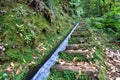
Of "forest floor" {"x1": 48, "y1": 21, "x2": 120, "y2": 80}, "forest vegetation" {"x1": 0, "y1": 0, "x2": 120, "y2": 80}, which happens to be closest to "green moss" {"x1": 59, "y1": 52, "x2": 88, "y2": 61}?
"forest floor" {"x1": 48, "y1": 21, "x2": 120, "y2": 80}

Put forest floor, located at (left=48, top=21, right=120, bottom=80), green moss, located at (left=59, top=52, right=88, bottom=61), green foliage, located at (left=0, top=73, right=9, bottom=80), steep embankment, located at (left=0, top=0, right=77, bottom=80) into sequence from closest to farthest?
green foliage, located at (left=0, top=73, right=9, bottom=80)
forest floor, located at (left=48, top=21, right=120, bottom=80)
steep embankment, located at (left=0, top=0, right=77, bottom=80)
green moss, located at (left=59, top=52, right=88, bottom=61)

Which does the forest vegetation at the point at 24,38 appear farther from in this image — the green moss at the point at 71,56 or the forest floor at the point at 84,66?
the green moss at the point at 71,56

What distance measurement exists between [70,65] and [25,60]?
1.04 metres

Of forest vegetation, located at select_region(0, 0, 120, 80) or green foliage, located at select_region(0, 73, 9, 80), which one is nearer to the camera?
green foliage, located at select_region(0, 73, 9, 80)

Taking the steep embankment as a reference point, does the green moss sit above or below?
below

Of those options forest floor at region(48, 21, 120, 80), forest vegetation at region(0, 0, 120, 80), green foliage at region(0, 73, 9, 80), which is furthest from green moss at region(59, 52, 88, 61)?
green foliage at region(0, 73, 9, 80)

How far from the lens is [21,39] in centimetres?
507

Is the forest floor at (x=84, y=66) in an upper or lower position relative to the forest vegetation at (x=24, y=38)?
lower

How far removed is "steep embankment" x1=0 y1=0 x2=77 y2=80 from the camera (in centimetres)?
438

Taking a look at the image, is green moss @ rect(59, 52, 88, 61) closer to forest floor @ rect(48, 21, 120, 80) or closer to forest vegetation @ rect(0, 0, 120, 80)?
forest floor @ rect(48, 21, 120, 80)

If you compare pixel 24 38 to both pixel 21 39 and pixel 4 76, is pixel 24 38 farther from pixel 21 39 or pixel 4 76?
pixel 4 76

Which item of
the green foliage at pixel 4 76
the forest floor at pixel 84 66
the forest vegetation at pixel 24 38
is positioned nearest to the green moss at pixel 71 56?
the forest floor at pixel 84 66

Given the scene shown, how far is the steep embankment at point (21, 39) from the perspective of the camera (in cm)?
438

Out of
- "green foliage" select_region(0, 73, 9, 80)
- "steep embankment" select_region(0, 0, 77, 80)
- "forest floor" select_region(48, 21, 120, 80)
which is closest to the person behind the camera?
"green foliage" select_region(0, 73, 9, 80)
